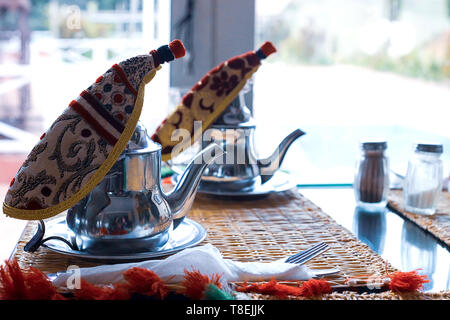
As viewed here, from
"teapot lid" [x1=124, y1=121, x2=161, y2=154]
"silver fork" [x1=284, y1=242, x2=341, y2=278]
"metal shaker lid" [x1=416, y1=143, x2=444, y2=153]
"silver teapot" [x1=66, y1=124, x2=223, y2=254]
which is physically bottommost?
"silver fork" [x1=284, y1=242, x2=341, y2=278]

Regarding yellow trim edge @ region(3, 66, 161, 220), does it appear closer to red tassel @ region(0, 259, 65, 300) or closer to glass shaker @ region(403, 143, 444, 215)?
red tassel @ region(0, 259, 65, 300)

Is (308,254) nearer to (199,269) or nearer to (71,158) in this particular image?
(199,269)

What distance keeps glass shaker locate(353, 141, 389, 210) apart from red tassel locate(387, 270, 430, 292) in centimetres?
42

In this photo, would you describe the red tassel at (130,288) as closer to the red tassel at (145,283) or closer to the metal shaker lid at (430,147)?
the red tassel at (145,283)

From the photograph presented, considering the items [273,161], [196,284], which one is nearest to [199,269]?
[196,284]

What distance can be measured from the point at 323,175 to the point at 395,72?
75 centimetres

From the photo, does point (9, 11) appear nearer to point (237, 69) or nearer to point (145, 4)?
point (145, 4)

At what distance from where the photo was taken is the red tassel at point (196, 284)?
565 millimetres

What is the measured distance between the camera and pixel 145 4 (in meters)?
1.75

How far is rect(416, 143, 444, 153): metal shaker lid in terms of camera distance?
1.02 metres

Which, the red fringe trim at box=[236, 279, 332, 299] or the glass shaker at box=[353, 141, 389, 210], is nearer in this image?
the red fringe trim at box=[236, 279, 332, 299]

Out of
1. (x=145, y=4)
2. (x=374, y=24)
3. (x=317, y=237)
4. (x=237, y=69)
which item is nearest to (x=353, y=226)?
(x=317, y=237)

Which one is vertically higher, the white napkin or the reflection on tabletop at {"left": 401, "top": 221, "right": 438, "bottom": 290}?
the white napkin

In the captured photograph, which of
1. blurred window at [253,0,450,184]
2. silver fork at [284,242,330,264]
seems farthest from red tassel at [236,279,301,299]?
blurred window at [253,0,450,184]
